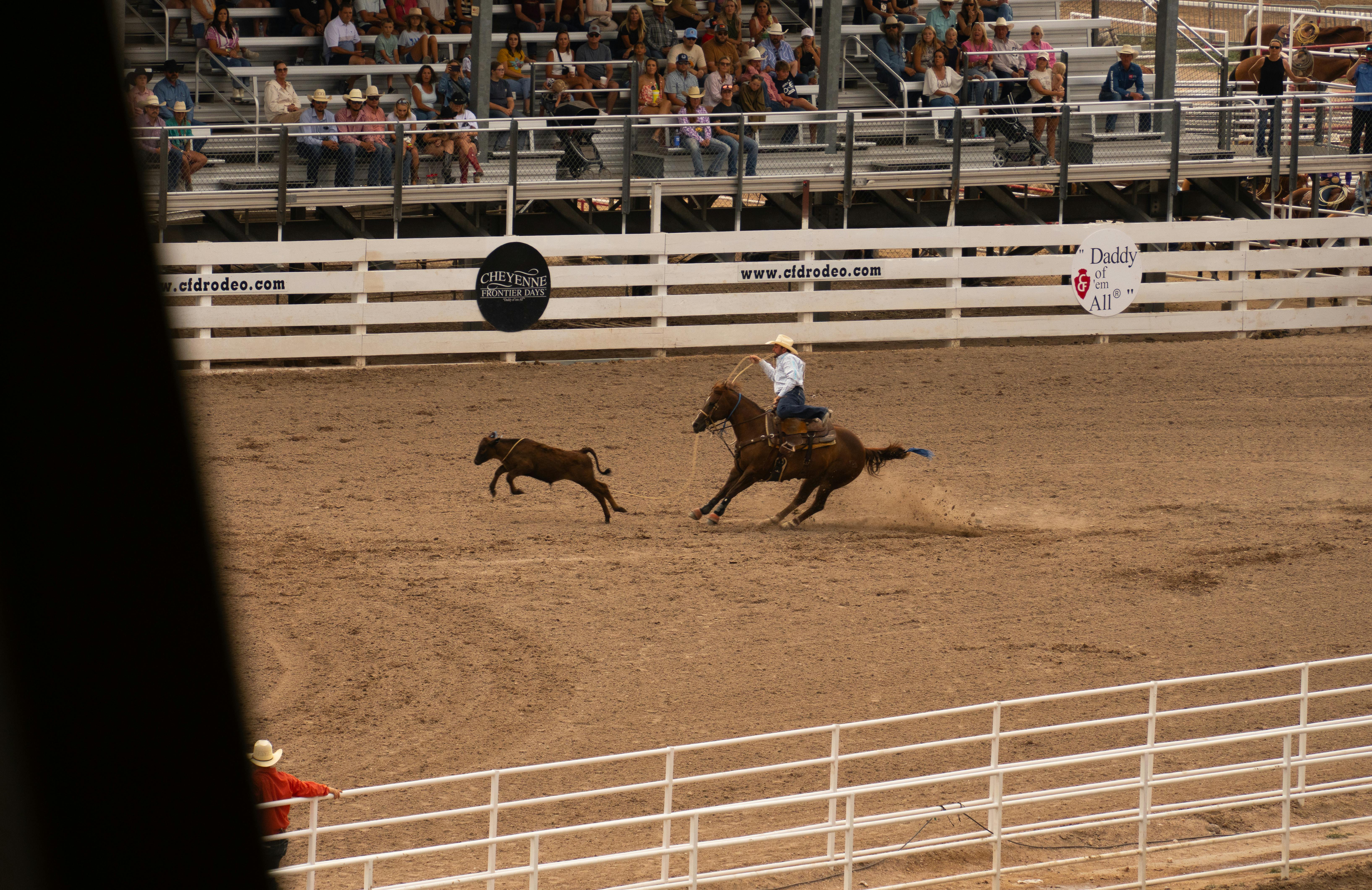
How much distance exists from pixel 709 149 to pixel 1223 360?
757cm

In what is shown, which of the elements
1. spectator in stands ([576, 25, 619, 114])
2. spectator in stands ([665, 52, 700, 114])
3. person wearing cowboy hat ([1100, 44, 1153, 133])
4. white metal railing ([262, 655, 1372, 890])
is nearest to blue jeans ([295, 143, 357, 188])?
spectator in stands ([576, 25, 619, 114])

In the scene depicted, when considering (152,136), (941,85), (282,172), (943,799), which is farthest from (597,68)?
(943,799)

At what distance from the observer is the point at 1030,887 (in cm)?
779

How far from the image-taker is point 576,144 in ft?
66.1

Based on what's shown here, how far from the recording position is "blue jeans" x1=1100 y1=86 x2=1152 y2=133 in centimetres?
2198

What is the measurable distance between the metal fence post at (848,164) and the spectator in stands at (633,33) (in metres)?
3.38

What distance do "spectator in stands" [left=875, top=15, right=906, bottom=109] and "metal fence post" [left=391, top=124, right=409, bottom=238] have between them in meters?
7.81

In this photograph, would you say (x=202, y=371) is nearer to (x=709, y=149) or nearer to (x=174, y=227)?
(x=174, y=227)

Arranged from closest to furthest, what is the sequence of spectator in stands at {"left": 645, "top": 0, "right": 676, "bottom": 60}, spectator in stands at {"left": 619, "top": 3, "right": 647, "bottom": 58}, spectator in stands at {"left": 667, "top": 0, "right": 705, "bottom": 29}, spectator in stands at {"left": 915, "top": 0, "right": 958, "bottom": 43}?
spectator in stands at {"left": 619, "top": 3, "right": 647, "bottom": 58}
spectator in stands at {"left": 645, "top": 0, "right": 676, "bottom": 60}
spectator in stands at {"left": 667, "top": 0, "right": 705, "bottom": 29}
spectator in stands at {"left": 915, "top": 0, "right": 958, "bottom": 43}

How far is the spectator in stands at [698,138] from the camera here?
66.8ft

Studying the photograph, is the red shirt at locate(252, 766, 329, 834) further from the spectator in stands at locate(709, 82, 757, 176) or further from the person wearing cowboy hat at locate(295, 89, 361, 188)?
the spectator in stands at locate(709, 82, 757, 176)

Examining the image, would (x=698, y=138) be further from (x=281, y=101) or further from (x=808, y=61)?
(x=281, y=101)

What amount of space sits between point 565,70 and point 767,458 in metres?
9.10

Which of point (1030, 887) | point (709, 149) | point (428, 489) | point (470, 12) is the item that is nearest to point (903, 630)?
point (1030, 887)
